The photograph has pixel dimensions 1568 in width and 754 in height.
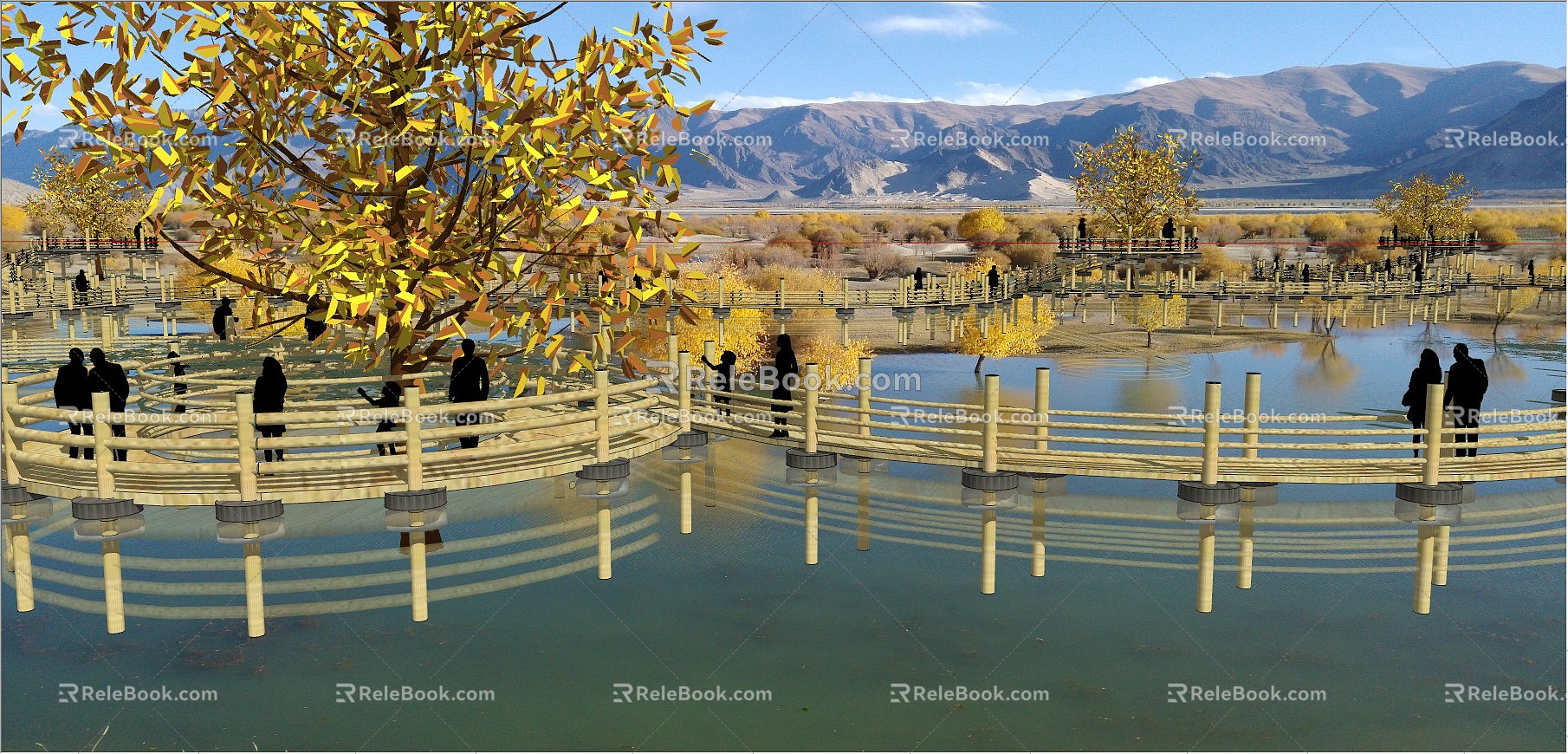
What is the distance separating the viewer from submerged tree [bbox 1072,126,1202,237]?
207 feet

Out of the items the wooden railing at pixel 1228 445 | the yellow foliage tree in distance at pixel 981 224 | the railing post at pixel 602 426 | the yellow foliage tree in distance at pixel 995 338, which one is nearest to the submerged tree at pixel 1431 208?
the yellow foliage tree in distance at pixel 981 224

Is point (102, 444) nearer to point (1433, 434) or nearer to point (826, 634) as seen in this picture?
point (826, 634)

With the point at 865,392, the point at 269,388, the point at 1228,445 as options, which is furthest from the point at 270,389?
the point at 1228,445

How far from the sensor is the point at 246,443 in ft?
46.0

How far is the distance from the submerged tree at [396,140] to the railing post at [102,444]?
1913 mm

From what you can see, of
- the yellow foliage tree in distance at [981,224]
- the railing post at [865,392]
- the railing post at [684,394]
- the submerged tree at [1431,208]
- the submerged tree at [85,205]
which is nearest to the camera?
the railing post at [865,392]

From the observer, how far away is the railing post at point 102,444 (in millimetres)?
14062

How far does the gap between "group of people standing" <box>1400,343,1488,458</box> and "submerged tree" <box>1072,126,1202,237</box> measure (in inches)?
1833

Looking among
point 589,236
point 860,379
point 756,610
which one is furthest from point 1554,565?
point 589,236

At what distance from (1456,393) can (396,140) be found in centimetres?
1382

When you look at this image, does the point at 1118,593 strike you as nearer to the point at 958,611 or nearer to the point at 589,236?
the point at 958,611

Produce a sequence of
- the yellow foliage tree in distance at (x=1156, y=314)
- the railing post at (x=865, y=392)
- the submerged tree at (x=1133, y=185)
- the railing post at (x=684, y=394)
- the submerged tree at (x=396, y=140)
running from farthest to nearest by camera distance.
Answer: the submerged tree at (x=1133, y=185) → the yellow foliage tree in distance at (x=1156, y=314) → the railing post at (x=684, y=394) → the railing post at (x=865, y=392) → the submerged tree at (x=396, y=140)

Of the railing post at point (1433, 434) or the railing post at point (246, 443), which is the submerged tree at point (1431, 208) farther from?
the railing post at point (246, 443)

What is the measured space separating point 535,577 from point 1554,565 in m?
14.4
